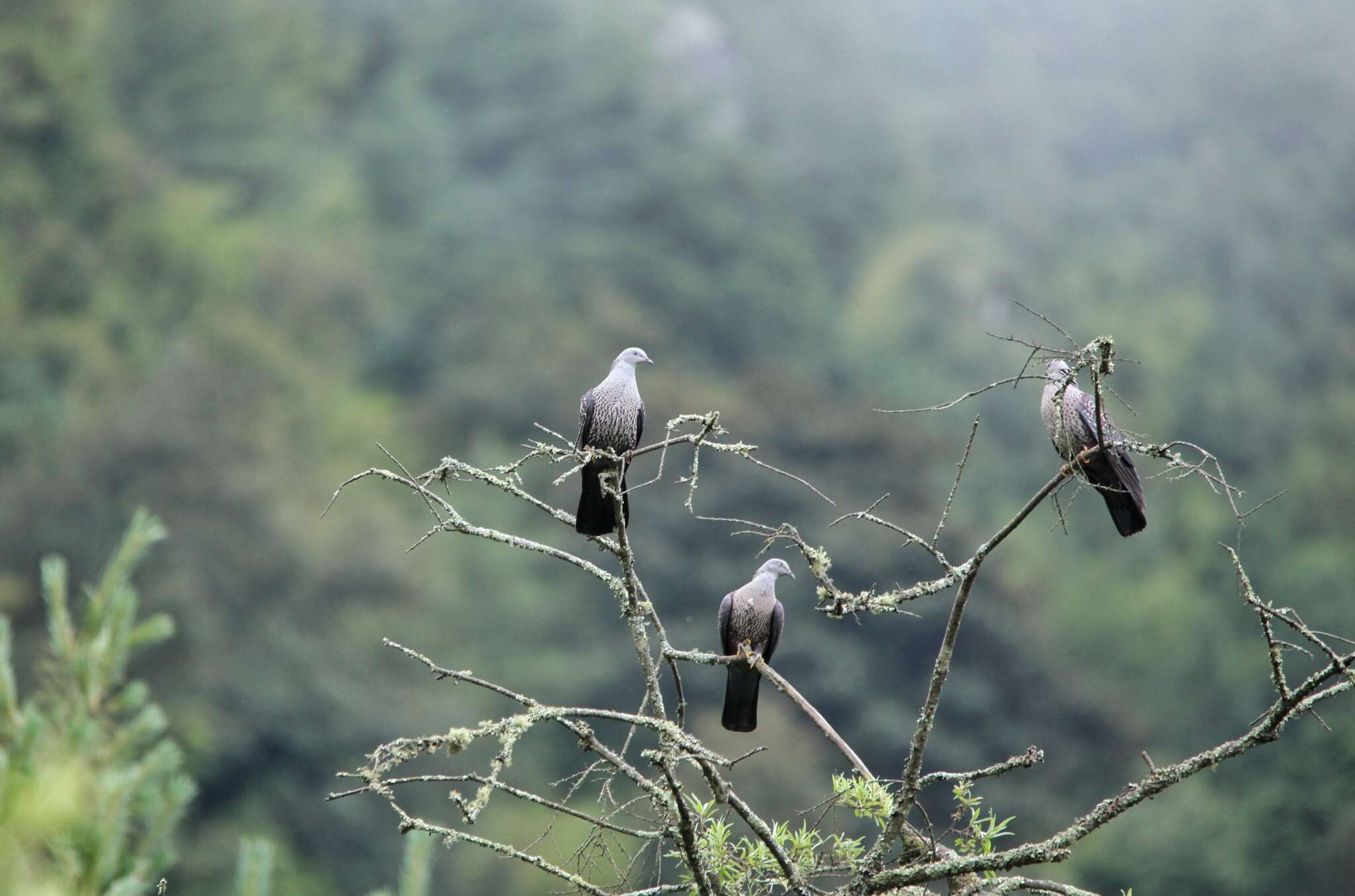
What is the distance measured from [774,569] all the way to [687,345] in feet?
97.4

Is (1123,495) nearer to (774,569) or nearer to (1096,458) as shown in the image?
(1096,458)

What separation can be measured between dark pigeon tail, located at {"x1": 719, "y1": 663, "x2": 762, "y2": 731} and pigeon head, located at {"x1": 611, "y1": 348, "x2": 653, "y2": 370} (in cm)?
151

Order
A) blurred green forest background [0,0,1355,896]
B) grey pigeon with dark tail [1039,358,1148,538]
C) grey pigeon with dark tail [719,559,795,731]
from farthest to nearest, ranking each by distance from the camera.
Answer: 1. blurred green forest background [0,0,1355,896]
2. grey pigeon with dark tail [719,559,795,731]
3. grey pigeon with dark tail [1039,358,1148,538]

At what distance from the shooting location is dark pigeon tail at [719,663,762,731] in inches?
239

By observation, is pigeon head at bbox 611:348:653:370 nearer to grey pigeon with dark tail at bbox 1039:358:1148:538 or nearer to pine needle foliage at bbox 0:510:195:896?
grey pigeon with dark tail at bbox 1039:358:1148:538

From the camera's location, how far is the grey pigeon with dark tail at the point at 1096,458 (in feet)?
16.6

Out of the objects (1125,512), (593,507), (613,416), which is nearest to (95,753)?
(593,507)

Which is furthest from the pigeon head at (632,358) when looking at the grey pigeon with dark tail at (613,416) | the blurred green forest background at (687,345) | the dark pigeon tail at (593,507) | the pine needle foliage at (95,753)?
the blurred green forest background at (687,345)

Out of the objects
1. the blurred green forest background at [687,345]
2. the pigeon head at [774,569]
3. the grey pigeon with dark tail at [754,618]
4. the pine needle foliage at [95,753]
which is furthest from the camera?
the blurred green forest background at [687,345]

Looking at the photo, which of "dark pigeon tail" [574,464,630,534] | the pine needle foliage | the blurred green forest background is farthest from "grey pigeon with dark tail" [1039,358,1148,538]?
the blurred green forest background

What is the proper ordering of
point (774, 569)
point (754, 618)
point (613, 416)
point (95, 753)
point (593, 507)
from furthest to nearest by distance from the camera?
1. point (774, 569)
2. point (754, 618)
3. point (613, 416)
4. point (593, 507)
5. point (95, 753)

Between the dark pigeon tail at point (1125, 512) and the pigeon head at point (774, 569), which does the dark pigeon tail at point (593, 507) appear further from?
the dark pigeon tail at point (1125, 512)

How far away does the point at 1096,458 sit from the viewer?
4.80 metres

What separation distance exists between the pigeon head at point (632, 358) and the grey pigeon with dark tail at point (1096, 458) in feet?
6.18
